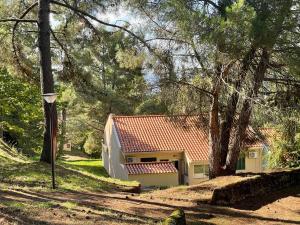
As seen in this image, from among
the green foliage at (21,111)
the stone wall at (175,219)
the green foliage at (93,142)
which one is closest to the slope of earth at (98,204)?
the stone wall at (175,219)

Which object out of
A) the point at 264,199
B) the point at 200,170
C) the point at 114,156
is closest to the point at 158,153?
the point at 200,170

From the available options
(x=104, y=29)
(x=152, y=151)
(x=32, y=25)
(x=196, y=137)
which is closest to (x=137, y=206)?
(x=104, y=29)

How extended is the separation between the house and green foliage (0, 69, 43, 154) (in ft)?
17.5

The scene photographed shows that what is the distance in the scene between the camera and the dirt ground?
24.6 feet

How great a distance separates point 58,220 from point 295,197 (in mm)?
8299

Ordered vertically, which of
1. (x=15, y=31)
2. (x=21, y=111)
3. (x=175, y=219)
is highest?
(x=15, y=31)

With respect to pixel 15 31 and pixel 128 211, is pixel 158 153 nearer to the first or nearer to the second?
pixel 15 31

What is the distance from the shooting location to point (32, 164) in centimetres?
1513

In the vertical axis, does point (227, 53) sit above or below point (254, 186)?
above

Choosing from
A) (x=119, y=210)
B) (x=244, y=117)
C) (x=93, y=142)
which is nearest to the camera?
(x=119, y=210)

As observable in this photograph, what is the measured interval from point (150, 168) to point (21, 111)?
9970mm

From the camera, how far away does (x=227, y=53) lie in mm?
10242

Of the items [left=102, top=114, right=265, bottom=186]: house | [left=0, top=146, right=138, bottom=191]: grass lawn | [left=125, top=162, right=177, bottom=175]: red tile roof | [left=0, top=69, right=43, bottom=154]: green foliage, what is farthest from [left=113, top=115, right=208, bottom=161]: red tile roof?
[left=0, top=146, right=138, bottom=191]: grass lawn

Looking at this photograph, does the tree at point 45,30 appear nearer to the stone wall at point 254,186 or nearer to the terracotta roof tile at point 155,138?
the stone wall at point 254,186
